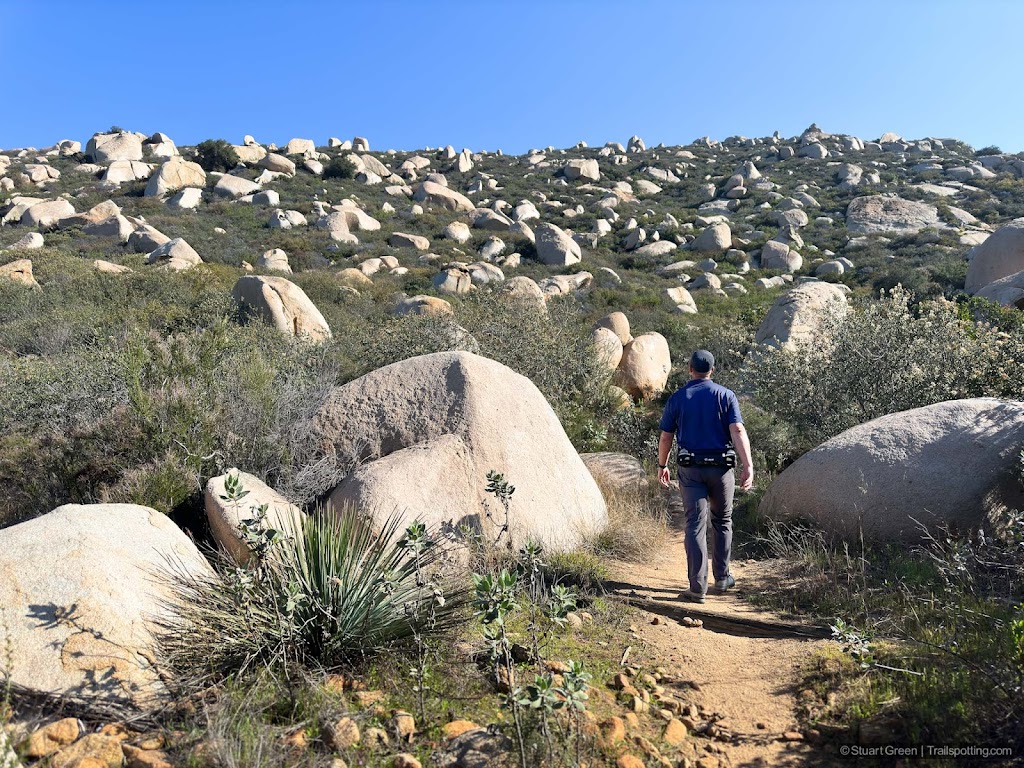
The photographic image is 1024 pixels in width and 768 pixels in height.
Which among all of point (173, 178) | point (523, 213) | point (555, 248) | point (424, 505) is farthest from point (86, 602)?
point (173, 178)

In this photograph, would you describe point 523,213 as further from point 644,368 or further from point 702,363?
point 702,363

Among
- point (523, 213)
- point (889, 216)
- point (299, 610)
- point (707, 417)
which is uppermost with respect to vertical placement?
point (523, 213)

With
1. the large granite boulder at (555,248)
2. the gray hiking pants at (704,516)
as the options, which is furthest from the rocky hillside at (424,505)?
the large granite boulder at (555,248)

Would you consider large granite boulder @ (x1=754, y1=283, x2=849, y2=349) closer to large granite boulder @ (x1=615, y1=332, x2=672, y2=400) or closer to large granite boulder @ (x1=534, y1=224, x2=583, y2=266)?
large granite boulder @ (x1=615, y1=332, x2=672, y2=400)

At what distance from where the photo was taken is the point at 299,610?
3137 mm

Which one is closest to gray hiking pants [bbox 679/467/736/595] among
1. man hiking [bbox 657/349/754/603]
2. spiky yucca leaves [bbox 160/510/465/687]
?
man hiking [bbox 657/349/754/603]

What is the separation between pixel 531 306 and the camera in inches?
439

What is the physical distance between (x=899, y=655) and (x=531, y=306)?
8.47 metres

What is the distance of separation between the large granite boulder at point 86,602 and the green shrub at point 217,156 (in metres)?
39.8

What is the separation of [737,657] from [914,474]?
2.76 metres

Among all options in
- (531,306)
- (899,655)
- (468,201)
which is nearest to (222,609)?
(899,655)

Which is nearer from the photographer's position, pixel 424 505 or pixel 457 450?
pixel 424 505

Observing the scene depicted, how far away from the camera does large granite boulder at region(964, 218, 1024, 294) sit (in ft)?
50.4

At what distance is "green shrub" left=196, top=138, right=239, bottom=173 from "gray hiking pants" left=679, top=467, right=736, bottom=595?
4027 cm
